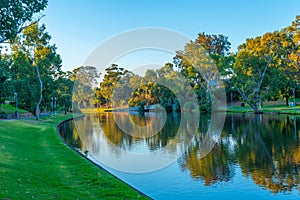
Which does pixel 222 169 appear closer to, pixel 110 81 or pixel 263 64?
pixel 263 64

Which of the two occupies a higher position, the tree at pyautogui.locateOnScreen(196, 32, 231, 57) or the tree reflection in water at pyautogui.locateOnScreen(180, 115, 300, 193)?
the tree at pyautogui.locateOnScreen(196, 32, 231, 57)

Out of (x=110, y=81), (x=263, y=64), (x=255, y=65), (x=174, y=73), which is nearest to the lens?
(x=255, y=65)

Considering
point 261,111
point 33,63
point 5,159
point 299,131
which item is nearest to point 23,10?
point 5,159

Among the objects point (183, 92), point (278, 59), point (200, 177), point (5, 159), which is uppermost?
point (278, 59)

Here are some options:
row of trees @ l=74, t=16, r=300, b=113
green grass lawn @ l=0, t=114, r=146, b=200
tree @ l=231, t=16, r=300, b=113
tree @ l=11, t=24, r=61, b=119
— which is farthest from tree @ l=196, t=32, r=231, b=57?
green grass lawn @ l=0, t=114, r=146, b=200

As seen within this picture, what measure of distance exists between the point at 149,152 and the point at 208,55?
46.5 meters

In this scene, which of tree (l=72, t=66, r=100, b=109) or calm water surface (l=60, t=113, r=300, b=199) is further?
tree (l=72, t=66, r=100, b=109)

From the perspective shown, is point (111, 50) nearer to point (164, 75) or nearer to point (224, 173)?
point (224, 173)

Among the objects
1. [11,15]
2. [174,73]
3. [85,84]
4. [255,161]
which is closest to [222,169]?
[255,161]

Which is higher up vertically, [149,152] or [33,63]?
[33,63]

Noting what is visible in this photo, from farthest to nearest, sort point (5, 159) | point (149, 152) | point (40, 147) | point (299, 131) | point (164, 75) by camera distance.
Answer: point (164, 75) < point (299, 131) < point (149, 152) < point (40, 147) < point (5, 159)

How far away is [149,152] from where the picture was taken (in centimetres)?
1992

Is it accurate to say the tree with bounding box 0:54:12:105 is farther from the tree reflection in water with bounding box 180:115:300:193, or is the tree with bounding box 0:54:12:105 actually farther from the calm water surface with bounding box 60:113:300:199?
the tree reflection in water with bounding box 180:115:300:193

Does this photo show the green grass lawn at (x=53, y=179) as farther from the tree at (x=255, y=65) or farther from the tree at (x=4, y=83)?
the tree at (x=255, y=65)
